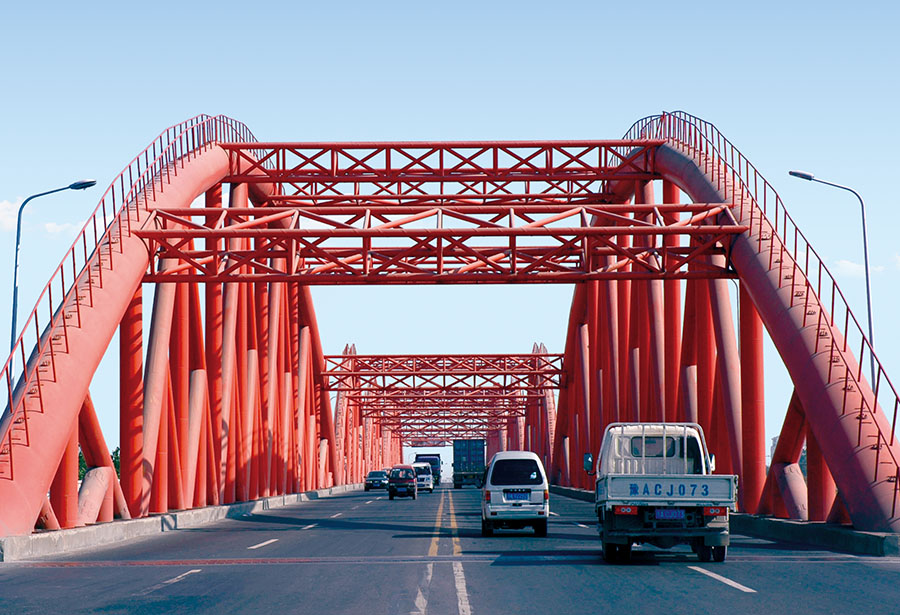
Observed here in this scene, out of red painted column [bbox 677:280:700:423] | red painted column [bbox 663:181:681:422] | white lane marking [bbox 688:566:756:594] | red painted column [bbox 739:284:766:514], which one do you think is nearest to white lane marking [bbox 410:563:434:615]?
white lane marking [bbox 688:566:756:594]

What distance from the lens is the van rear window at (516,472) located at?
2527cm

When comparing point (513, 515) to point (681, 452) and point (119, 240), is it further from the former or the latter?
point (119, 240)

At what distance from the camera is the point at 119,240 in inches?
1054

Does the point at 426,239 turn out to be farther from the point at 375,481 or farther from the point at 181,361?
the point at 375,481

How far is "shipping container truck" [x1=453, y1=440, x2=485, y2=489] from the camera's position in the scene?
9562cm

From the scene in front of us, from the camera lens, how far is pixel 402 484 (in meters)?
58.2

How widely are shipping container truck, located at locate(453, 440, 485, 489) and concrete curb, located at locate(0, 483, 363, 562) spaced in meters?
58.0

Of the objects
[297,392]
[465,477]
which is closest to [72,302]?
[297,392]

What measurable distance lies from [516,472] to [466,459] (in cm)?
7361

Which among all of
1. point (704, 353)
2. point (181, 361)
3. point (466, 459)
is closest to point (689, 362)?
point (704, 353)

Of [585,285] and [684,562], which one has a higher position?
[585,285]

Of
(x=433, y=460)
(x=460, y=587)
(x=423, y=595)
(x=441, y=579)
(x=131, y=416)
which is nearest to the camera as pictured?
(x=423, y=595)

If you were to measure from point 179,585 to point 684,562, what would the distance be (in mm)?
7577

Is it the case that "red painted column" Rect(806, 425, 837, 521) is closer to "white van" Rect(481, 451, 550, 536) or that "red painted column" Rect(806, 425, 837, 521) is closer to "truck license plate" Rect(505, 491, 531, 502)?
"white van" Rect(481, 451, 550, 536)
